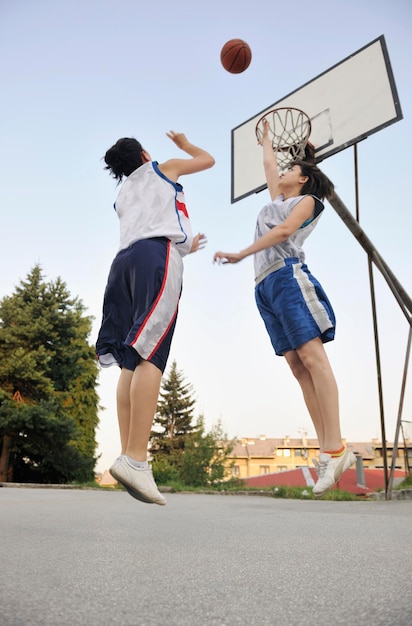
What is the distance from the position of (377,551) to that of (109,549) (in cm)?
145

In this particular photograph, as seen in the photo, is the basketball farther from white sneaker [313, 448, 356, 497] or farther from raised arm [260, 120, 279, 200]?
white sneaker [313, 448, 356, 497]

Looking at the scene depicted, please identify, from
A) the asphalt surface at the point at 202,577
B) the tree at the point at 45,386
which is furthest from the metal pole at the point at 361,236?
the tree at the point at 45,386

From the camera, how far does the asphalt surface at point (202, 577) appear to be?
1.58 metres

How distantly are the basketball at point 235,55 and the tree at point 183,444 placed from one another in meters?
16.2

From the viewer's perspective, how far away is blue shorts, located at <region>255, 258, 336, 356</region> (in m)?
2.04

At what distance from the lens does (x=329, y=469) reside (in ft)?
6.51

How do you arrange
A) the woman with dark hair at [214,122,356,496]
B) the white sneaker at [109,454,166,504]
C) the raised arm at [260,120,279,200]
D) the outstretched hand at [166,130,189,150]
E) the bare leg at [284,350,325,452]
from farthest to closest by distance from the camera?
1. the raised arm at [260,120,279,200]
2. the outstretched hand at [166,130,189,150]
3. the bare leg at [284,350,325,452]
4. the woman with dark hair at [214,122,356,496]
5. the white sneaker at [109,454,166,504]

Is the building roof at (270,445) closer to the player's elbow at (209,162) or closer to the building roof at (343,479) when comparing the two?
the building roof at (343,479)

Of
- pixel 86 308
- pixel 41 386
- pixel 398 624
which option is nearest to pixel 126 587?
pixel 398 624

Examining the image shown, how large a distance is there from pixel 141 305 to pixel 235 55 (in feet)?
7.11

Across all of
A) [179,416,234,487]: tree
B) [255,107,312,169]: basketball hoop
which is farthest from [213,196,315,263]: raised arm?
[179,416,234,487]: tree

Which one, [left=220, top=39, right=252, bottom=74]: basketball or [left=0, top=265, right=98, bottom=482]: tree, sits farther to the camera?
[left=0, top=265, right=98, bottom=482]: tree

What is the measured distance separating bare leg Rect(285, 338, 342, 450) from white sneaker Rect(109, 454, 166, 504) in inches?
26.4

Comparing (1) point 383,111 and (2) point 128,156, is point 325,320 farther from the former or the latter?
(1) point 383,111
